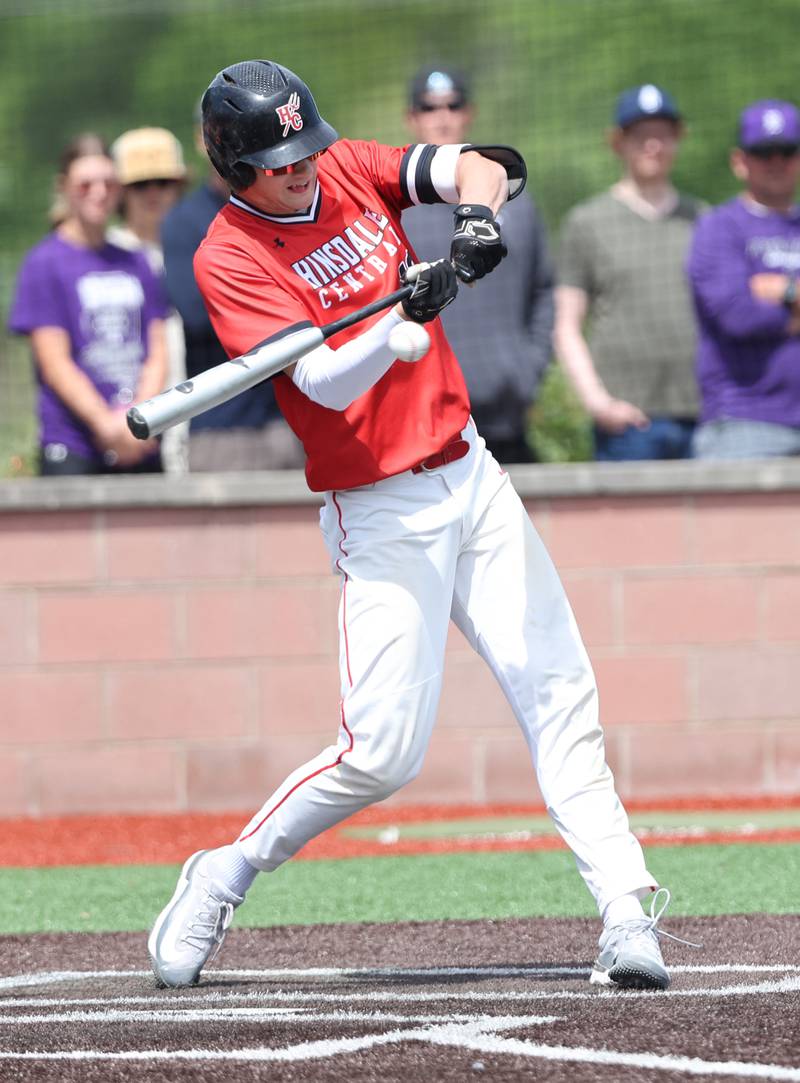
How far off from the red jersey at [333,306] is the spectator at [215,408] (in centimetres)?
Result: 317

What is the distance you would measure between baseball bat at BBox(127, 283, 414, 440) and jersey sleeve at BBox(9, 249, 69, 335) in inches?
158

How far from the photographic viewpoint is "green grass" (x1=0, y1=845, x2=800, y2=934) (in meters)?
5.70

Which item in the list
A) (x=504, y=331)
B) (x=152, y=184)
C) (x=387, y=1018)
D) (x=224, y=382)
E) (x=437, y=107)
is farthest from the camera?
(x=152, y=184)

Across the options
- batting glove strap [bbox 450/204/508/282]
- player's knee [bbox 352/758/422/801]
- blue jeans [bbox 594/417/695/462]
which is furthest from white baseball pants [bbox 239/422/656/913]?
blue jeans [bbox 594/417/695/462]

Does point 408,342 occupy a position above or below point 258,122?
below

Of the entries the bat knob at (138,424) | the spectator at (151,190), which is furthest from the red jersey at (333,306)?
the spectator at (151,190)

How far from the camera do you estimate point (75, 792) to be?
26.9 ft

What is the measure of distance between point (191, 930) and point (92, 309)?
4012 mm

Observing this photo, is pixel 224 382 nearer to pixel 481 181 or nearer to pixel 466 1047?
pixel 481 181

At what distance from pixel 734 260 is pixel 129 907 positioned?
3.70 metres

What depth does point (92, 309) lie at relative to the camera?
805 centimetres

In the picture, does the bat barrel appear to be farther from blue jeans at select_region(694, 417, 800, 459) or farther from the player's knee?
blue jeans at select_region(694, 417, 800, 459)

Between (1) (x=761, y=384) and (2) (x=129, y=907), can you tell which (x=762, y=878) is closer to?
(2) (x=129, y=907)

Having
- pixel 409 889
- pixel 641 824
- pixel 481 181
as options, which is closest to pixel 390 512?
pixel 481 181
